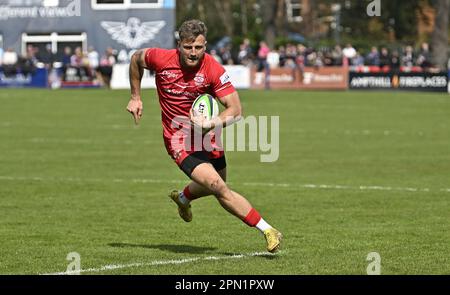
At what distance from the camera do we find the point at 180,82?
11.1 metres

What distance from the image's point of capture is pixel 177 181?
62.0 feet

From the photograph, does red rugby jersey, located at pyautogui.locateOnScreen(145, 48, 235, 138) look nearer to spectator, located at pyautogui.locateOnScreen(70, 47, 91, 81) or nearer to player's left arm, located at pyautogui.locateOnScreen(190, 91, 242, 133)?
player's left arm, located at pyautogui.locateOnScreen(190, 91, 242, 133)

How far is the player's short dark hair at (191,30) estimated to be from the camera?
1067 cm

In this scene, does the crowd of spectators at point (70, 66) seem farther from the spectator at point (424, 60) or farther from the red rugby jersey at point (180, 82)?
the red rugby jersey at point (180, 82)

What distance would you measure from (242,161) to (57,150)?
4.24 m

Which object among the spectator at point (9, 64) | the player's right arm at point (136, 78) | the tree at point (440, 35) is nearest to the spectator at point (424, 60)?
the tree at point (440, 35)

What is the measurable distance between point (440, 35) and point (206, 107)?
181ft

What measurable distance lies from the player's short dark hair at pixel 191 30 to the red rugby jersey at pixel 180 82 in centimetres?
35

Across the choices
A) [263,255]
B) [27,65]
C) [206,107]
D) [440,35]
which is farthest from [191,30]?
[440,35]

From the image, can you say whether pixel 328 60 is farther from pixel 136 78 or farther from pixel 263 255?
pixel 263 255

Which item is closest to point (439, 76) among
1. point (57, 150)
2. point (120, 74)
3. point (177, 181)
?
point (120, 74)

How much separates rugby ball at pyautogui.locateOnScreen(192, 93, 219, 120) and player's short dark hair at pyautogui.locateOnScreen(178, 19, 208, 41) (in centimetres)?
61

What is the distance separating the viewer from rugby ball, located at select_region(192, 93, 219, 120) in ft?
35.6
